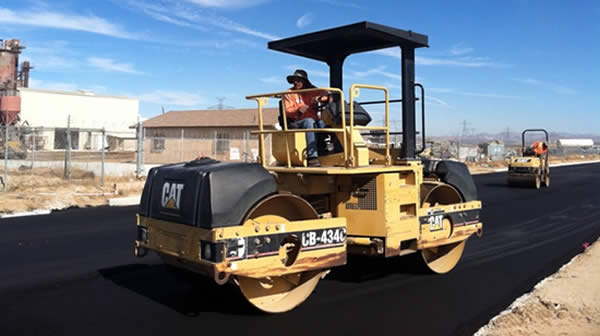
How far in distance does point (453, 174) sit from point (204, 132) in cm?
2772

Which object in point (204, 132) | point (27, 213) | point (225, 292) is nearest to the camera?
point (225, 292)

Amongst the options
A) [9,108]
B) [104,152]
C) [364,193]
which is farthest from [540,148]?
[9,108]

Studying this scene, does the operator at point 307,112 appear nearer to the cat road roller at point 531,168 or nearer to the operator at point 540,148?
the cat road roller at point 531,168

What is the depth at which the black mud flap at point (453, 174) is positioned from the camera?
576 centimetres

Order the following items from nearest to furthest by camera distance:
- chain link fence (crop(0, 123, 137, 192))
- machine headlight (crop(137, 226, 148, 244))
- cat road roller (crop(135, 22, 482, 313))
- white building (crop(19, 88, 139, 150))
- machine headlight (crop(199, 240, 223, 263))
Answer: machine headlight (crop(199, 240, 223, 263)), cat road roller (crop(135, 22, 482, 313)), machine headlight (crop(137, 226, 148, 244)), chain link fence (crop(0, 123, 137, 192)), white building (crop(19, 88, 139, 150))

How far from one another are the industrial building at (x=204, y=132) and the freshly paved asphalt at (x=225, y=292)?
1970cm

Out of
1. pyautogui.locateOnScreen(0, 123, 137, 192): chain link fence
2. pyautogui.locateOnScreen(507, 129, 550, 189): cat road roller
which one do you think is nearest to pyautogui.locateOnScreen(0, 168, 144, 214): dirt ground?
pyautogui.locateOnScreen(0, 123, 137, 192): chain link fence

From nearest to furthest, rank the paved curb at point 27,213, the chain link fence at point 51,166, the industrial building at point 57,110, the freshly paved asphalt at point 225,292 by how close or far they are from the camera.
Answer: the freshly paved asphalt at point 225,292, the paved curb at point 27,213, the chain link fence at point 51,166, the industrial building at point 57,110

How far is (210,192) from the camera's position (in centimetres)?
379

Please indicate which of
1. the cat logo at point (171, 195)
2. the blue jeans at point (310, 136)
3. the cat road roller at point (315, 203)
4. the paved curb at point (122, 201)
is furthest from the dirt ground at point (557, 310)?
the paved curb at point (122, 201)

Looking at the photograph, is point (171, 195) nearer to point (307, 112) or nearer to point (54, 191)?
point (307, 112)

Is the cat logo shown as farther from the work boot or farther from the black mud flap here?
the black mud flap

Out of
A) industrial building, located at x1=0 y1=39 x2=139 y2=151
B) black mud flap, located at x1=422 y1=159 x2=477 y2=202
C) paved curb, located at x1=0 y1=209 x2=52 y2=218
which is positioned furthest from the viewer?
industrial building, located at x1=0 y1=39 x2=139 y2=151

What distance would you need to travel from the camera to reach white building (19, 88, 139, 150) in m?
45.2
